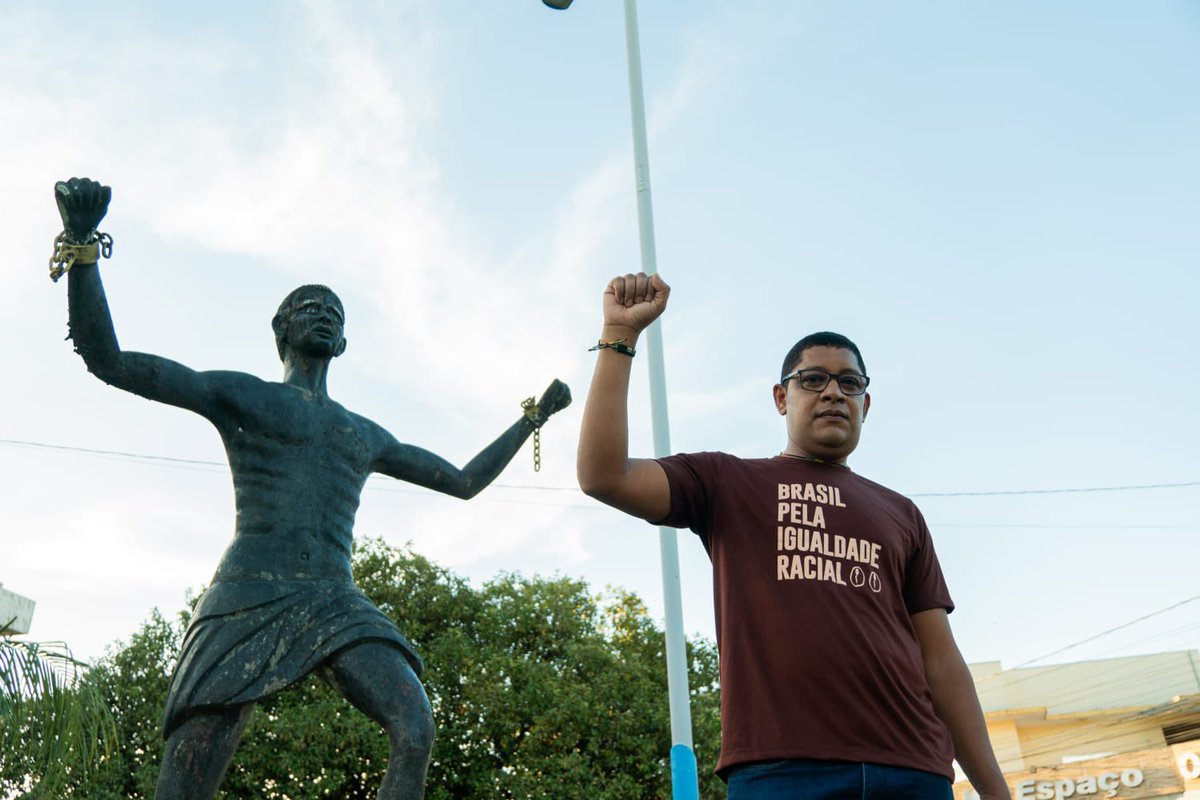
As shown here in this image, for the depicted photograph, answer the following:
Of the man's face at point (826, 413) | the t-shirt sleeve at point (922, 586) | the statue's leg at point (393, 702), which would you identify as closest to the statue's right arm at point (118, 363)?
the statue's leg at point (393, 702)

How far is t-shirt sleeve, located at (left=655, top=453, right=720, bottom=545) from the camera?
249cm

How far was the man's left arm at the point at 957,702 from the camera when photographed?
2557 millimetres

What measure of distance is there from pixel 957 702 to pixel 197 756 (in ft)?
7.70

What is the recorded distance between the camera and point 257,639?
3645 millimetres

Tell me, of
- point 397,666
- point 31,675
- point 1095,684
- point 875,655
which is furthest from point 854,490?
point 1095,684

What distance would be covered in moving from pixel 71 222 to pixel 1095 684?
1166 inches

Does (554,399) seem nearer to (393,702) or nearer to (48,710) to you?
(393,702)

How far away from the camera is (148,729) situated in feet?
53.7

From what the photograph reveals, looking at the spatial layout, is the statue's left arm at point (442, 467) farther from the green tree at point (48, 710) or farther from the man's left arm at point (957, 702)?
the green tree at point (48, 710)

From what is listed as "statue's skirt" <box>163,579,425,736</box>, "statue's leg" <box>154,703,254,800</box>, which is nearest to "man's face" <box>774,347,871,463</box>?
"statue's skirt" <box>163,579,425,736</box>

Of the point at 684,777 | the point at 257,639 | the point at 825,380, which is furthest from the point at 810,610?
the point at 684,777

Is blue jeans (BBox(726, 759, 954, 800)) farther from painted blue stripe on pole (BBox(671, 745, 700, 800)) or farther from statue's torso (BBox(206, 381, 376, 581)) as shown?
painted blue stripe on pole (BBox(671, 745, 700, 800))

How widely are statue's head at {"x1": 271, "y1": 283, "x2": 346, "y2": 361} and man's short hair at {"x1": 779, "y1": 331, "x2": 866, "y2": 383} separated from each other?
210 cm

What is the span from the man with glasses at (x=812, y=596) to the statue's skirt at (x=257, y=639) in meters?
1.61
